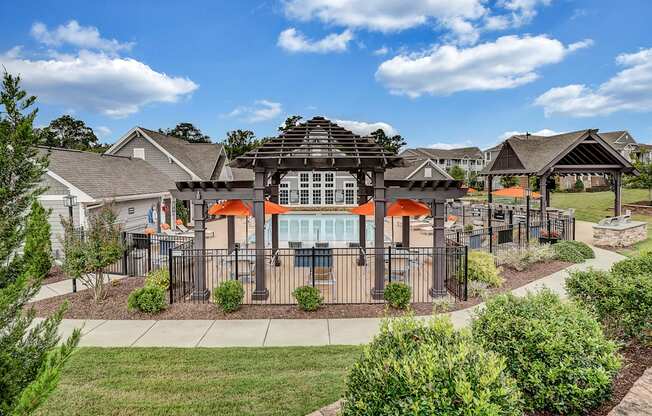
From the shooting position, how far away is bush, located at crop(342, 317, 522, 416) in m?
2.62

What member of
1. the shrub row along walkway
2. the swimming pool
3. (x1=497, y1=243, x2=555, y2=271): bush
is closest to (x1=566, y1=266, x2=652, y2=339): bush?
the shrub row along walkway

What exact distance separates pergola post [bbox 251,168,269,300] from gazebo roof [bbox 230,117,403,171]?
0.38 m

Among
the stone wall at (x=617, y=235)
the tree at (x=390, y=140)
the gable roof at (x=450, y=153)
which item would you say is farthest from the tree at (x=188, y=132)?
the stone wall at (x=617, y=235)

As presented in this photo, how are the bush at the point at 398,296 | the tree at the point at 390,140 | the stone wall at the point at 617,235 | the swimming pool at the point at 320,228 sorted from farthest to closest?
1. the tree at the point at 390,140
2. the swimming pool at the point at 320,228
3. the stone wall at the point at 617,235
4. the bush at the point at 398,296

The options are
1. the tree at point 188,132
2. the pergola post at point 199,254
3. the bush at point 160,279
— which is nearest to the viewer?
the bush at point 160,279

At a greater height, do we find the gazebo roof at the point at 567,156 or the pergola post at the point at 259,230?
the gazebo roof at the point at 567,156

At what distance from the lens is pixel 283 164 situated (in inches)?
381

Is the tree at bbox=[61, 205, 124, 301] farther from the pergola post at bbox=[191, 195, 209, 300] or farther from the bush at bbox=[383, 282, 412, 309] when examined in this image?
the bush at bbox=[383, 282, 412, 309]

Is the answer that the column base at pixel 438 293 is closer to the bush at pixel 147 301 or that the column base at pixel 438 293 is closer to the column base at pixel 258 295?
the column base at pixel 258 295

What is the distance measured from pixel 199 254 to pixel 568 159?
23.0m

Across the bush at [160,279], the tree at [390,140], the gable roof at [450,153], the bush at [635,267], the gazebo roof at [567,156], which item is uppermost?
the tree at [390,140]

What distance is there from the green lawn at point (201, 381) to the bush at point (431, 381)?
1910mm

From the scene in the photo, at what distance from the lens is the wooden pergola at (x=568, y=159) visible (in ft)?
62.6

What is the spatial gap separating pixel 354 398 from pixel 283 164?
736 cm
